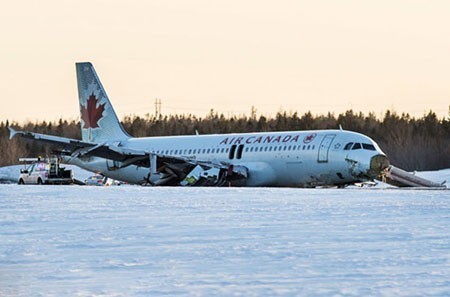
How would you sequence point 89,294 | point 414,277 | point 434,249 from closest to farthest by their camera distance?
point 89,294
point 414,277
point 434,249

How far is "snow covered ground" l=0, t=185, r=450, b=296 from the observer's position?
1415 cm

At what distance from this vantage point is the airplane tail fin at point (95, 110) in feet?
214

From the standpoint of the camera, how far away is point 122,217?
82.4ft

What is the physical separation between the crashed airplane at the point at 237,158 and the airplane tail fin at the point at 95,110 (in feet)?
0.60


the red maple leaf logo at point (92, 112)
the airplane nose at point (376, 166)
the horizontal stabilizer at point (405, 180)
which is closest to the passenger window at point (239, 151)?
the horizontal stabilizer at point (405, 180)

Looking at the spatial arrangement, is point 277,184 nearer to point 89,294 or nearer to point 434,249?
point 434,249

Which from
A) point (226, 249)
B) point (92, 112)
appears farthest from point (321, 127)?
point (226, 249)

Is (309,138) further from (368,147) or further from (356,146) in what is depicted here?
(368,147)

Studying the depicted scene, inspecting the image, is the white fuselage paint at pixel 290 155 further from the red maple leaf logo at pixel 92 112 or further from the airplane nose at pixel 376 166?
the red maple leaf logo at pixel 92 112

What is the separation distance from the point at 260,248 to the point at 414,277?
4.01 m

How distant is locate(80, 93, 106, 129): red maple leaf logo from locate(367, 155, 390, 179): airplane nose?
71.8 ft

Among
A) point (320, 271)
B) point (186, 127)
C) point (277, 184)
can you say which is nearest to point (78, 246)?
point (320, 271)

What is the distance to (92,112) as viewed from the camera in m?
65.9

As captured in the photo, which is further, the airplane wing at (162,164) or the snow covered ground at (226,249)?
the airplane wing at (162,164)
